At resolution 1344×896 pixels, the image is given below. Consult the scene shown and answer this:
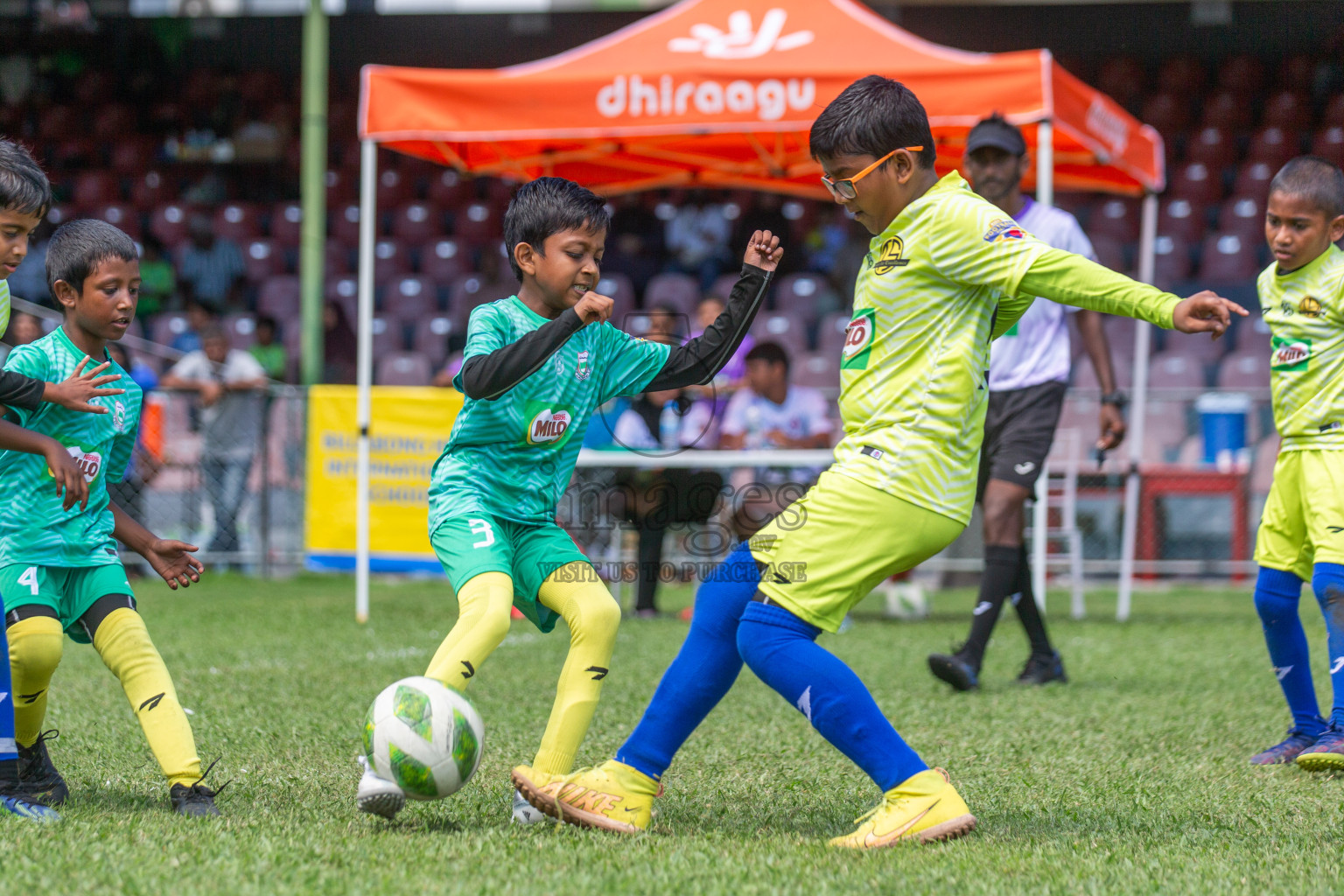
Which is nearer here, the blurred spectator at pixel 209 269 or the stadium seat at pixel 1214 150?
the blurred spectator at pixel 209 269

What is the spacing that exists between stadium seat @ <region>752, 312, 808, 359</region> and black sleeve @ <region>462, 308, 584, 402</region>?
958cm

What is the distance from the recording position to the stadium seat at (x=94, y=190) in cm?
1719

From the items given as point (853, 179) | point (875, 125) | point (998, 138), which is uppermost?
point (998, 138)

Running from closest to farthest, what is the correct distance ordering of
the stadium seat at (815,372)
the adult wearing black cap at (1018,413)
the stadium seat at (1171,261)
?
the adult wearing black cap at (1018,413) → the stadium seat at (815,372) → the stadium seat at (1171,261)

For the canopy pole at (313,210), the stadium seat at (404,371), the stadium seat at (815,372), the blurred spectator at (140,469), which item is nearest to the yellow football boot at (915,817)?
the blurred spectator at (140,469)

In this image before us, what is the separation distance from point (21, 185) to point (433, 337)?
10982 millimetres

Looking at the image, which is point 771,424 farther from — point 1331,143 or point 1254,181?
point 1331,143

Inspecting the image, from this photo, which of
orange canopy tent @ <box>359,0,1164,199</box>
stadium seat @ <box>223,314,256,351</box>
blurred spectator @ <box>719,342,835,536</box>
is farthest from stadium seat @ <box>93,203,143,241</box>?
blurred spectator @ <box>719,342,835,536</box>

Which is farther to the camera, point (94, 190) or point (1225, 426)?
point (94, 190)

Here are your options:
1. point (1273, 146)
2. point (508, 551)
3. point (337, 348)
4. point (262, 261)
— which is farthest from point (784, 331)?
point (508, 551)

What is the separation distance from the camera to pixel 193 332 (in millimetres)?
13047

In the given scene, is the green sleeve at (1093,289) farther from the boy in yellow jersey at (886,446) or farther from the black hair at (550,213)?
the black hair at (550,213)

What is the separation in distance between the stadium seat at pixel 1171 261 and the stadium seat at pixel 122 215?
457 inches

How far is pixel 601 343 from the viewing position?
3.45 metres
